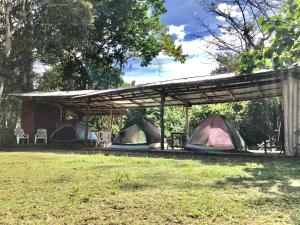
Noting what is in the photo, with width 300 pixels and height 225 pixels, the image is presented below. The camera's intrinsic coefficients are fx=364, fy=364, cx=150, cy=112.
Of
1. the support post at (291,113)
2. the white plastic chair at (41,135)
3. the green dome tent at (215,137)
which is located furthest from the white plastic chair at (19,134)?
the support post at (291,113)

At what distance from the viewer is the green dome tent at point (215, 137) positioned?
40.8ft

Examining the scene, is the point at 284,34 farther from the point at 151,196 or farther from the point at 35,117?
the point at 35,117

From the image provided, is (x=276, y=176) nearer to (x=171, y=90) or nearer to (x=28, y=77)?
(x=171, y=90)

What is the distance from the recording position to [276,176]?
256 inches

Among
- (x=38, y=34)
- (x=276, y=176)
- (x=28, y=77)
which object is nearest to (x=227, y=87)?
(x=276, y=176)

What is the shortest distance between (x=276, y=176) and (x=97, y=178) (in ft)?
10.4

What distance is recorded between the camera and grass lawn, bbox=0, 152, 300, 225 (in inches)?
155

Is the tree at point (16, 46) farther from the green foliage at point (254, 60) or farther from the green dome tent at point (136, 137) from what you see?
the green foliage at point (254, 60)

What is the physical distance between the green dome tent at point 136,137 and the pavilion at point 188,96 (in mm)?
1262

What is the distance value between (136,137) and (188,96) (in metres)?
2.85

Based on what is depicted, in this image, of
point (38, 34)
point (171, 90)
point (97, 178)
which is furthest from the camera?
point (38, 34)

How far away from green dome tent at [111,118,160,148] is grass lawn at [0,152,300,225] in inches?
325

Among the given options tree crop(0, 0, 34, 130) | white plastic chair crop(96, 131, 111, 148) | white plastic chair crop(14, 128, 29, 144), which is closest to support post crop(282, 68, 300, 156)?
white plastic chair crop(96, 131, 111, 148)

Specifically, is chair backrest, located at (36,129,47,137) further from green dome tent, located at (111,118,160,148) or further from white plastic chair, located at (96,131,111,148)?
green dome tent, located at (111,118,160,148)
